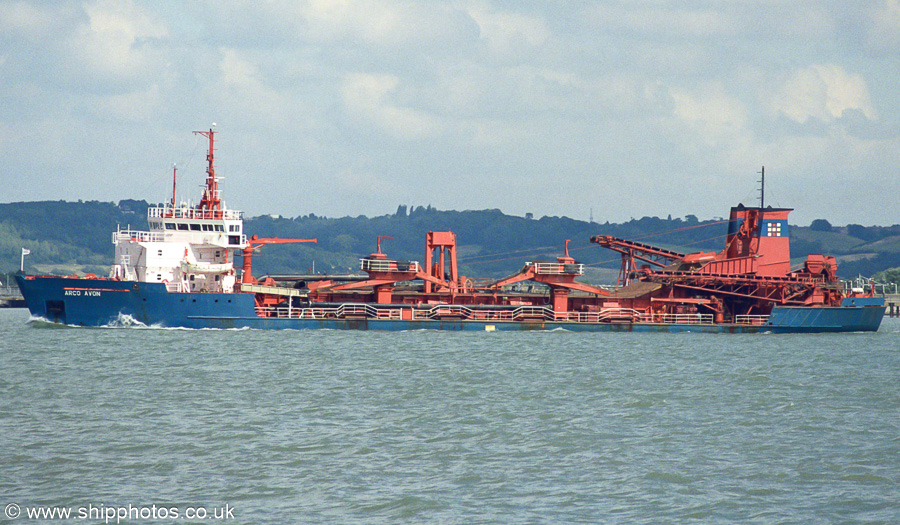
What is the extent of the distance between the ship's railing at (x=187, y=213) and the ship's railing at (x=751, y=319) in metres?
25.8

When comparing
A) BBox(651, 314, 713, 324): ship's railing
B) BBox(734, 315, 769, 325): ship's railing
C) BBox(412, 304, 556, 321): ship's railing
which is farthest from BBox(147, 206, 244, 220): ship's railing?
BBox(734, 315, 769, 325): ship's railing

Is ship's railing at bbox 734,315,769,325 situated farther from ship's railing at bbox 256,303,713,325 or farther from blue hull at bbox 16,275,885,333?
blue hull at bbox 16,275,885,333

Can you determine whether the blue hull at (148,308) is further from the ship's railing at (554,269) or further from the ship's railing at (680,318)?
the ship's railing at (680,318)

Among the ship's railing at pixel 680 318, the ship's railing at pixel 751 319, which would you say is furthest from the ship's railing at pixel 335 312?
the ship's railing at pixel 751 319

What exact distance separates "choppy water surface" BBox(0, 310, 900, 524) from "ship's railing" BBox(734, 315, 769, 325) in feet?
38.0

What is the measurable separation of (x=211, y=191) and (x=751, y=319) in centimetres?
2788

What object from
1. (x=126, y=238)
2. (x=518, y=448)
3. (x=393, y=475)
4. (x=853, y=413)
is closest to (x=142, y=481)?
(x=393, y=475)

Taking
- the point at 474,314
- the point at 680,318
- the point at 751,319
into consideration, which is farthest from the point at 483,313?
the point at 751,319

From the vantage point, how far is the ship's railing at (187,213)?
46.1 m

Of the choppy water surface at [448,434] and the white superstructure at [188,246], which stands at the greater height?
the white superstructure at [188,246]

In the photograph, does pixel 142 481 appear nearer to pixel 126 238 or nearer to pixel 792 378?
pixel 792 378

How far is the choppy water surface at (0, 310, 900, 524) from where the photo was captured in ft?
51.4

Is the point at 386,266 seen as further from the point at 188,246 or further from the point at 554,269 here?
the point at 188,246

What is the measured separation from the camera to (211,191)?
47031 mm
